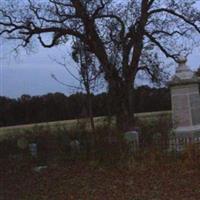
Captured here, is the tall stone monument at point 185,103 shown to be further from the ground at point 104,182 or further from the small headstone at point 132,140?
the ground at point 104,182

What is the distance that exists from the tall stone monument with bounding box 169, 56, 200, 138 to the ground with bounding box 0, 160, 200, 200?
11.5ft

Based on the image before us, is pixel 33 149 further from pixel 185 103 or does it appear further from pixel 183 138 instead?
pixel 183 138

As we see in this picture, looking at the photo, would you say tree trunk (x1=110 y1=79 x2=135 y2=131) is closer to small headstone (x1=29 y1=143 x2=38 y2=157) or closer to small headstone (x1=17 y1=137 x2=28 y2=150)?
small headstone (x1=17 y1=137 x2=28 y2=150)

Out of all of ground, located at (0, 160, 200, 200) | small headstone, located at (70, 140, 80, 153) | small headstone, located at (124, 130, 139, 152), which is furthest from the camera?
small headstone, located at (70, 140, 80, 153)

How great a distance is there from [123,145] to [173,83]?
3492 mm

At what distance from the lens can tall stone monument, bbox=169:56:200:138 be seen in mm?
17359

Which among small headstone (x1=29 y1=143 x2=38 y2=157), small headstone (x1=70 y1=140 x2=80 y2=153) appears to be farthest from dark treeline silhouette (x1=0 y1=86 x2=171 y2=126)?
small headstone (x1=70 y1=140 x2=80 y2=153)

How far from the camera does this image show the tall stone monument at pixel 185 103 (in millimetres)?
17359

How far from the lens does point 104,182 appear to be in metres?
12.2

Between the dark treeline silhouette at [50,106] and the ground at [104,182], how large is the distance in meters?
16.9

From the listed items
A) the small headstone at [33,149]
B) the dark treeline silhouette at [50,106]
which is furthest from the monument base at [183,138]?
the dark treeline silhouette at [50,106]

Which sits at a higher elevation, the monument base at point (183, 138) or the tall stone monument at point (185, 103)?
the tall stone monument at point (185, 103)

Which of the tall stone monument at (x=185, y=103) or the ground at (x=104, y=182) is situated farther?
the tall stone monument at (x=185, y=103)

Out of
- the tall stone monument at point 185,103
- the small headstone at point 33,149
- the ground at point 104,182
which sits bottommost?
the ground at point 104,182
